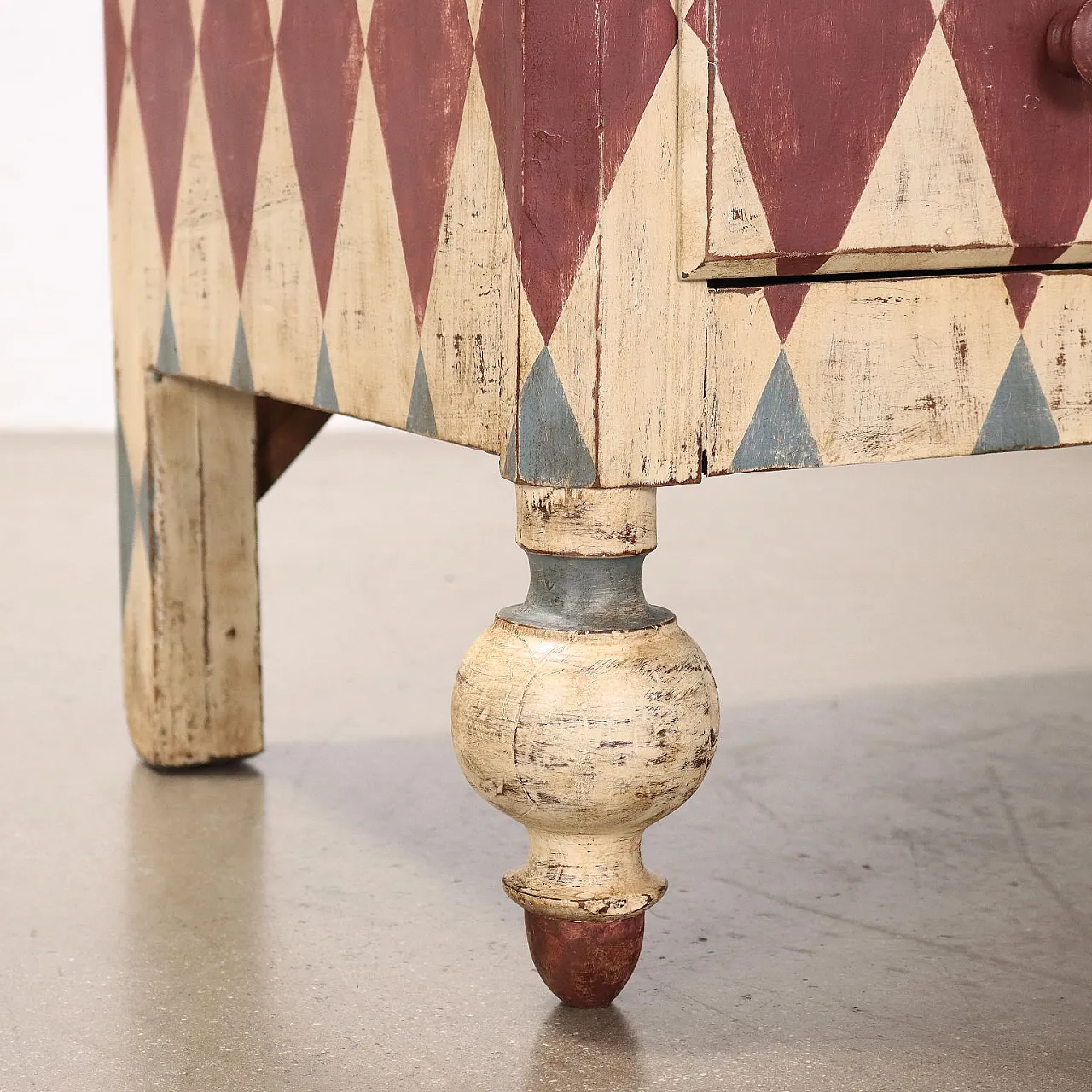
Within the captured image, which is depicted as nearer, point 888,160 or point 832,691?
point 888,160

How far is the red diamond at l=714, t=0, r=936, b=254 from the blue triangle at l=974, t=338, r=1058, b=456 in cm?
13

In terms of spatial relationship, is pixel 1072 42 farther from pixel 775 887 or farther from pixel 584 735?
pixel 775 887

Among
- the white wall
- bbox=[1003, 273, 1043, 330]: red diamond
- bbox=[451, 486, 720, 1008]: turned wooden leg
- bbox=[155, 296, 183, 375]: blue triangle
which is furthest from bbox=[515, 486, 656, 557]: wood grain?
the white wall

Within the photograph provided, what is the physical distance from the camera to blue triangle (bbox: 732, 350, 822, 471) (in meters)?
0.79

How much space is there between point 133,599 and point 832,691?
64cm

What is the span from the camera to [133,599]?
1350mm

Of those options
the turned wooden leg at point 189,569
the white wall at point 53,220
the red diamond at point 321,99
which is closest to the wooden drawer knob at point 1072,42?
the red diamond at point 321,99

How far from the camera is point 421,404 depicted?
88 centimetres

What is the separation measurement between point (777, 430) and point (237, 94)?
467 millimetres

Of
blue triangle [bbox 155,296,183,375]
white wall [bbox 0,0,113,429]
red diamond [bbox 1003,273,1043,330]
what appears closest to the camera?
red diamond [bbox 1003,273,1043,330]

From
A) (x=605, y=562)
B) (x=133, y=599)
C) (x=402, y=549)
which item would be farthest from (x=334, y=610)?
(x=605, y=562)

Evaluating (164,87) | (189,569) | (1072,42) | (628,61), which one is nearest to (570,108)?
(628,61)

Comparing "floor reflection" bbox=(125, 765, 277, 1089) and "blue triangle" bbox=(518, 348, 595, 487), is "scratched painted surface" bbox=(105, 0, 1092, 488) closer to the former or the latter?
"blue triangle" bbox=(518, 348, 595, 487)

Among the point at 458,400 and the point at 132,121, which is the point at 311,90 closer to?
the point at 458,400
